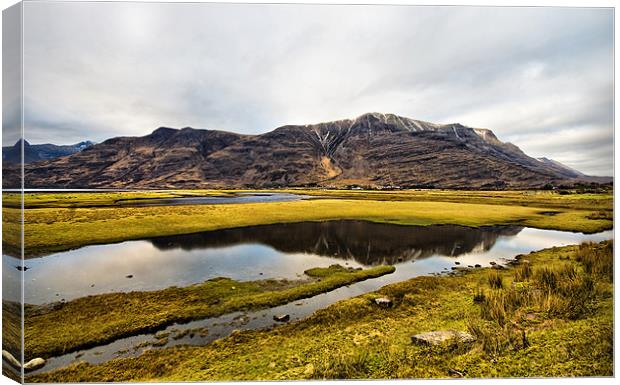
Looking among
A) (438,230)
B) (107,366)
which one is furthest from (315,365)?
(438,230)

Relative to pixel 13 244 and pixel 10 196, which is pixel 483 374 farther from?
pixel 10 196

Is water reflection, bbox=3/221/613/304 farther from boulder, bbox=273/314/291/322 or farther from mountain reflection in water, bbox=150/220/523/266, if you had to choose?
boulder, bbox=273/314/291/322

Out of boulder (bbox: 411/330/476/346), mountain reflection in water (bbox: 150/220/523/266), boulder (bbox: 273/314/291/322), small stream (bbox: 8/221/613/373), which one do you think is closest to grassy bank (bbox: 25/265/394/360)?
small stream (bbox: 8/221/613/373)

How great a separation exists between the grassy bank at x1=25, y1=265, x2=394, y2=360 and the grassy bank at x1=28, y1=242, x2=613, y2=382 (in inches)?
44.1

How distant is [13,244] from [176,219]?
2182cm

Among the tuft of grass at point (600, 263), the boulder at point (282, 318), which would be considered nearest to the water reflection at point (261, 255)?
the tuft of grass at point (600, 263)

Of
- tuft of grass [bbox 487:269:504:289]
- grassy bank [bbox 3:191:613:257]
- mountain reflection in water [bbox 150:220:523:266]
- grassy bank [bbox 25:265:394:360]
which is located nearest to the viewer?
grassy bank [bbox 25:265:394:360]

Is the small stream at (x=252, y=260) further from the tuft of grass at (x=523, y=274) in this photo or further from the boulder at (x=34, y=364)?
the tuft of grass at (x=523, y=274)

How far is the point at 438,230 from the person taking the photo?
2370cm

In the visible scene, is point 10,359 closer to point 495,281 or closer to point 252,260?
point 252,260

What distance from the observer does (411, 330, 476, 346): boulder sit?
6.47m

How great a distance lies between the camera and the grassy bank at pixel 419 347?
19.6 ft

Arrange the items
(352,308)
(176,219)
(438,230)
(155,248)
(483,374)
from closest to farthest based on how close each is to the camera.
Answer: (483,374), (352,308), (155,248), (438,230), (176,219)

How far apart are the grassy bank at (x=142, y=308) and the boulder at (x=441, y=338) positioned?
4624mm
